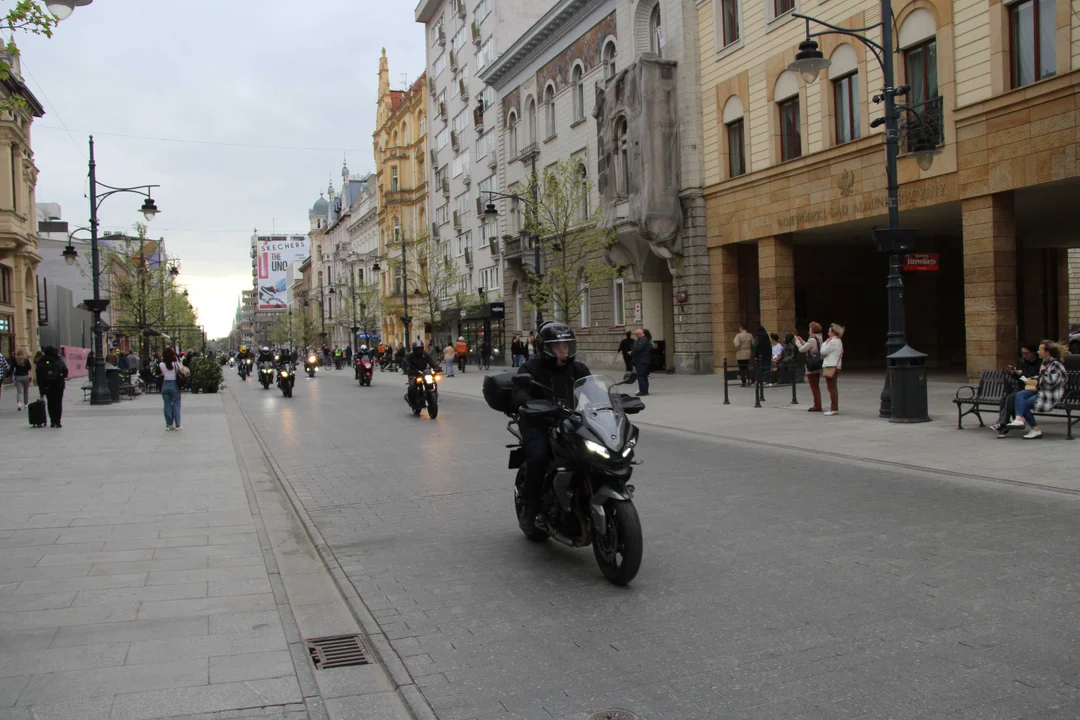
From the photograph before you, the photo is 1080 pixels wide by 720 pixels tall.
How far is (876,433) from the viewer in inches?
511

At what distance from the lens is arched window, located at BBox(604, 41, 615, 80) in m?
34.2

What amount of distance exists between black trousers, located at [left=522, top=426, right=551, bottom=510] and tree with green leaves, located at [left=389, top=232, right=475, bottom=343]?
40916 millimetres

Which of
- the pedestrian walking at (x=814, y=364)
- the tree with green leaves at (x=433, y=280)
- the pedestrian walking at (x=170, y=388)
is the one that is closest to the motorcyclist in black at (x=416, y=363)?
the pedestrian walking at (x=170, y=388)

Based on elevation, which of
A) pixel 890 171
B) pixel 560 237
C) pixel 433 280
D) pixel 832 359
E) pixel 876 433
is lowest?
pixel 876 433

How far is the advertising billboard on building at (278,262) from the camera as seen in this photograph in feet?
486

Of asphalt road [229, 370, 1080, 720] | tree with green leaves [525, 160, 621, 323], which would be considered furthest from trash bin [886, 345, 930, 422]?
tree with green leaves [525, 160, 621, 323]

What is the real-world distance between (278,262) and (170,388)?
138668 millimetres

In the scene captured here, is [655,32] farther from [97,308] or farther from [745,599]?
[745,599]

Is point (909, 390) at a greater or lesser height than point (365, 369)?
lesser

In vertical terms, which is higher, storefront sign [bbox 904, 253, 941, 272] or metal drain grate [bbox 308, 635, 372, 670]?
storefront sign [bbox 904, 253, 941, 272]

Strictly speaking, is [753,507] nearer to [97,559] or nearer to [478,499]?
[478,499]

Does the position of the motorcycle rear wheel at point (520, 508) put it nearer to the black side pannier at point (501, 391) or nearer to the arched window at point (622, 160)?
the black side pannier at point (501, 391)

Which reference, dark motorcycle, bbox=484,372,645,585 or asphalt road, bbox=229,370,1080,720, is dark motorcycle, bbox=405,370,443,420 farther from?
→ dark motorcycle, bbox=484,372,645,585

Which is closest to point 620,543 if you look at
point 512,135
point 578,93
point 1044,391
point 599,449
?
point 599,449
